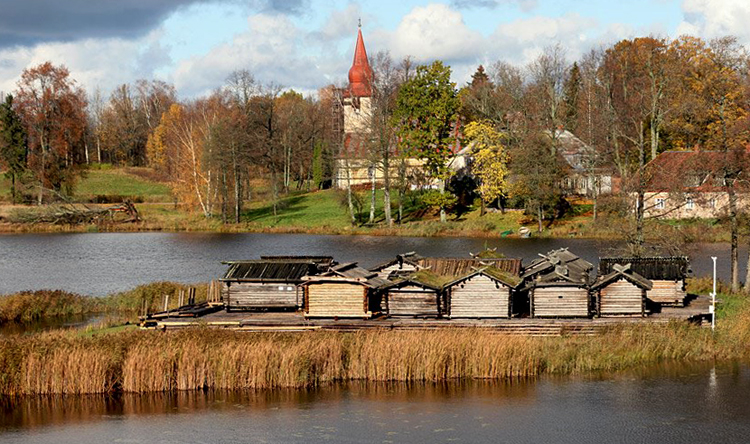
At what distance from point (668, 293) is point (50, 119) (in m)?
76.8

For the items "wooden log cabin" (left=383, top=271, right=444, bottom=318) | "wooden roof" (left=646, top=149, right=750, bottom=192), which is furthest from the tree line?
"wooden log cabin" (left=383, top=271, right=444, bottom=318)

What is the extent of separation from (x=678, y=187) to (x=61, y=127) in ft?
241

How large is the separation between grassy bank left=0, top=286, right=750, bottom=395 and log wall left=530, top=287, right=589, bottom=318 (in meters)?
2.20

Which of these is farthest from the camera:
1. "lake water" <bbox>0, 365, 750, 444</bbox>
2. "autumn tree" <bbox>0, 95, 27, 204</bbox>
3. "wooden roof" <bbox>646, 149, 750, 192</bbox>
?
"autumn tree" <bbox>0, 95, 27, 204</bbox>

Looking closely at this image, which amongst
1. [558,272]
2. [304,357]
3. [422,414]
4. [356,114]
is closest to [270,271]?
[304,357]

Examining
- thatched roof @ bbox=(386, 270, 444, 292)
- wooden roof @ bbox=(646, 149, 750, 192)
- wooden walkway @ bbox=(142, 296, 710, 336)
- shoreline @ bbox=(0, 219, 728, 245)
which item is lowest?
wooden walkway @ bbox=(142, 296, 710, 336)

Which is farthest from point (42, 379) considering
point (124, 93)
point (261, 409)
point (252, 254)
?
point (124, 93)

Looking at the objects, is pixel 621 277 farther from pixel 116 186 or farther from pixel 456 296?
pixel 116 186

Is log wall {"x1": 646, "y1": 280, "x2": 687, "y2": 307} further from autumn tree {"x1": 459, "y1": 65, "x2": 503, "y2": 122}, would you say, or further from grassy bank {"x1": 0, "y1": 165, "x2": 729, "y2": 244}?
autumn tree {"x1": 459, "y1": 65, "x2": 503, "y2": 122}

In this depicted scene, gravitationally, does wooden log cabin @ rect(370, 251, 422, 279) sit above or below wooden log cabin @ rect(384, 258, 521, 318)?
above

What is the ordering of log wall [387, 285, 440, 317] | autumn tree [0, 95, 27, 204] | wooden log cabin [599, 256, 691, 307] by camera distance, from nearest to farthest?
log wall [387, 285, 440, 317]
wooden log cabin [599, 256, 691, 307]
autumn tree [0, 95, 27, 204]

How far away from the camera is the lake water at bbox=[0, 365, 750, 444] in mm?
25391

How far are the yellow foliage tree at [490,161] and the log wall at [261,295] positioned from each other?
48069 mm

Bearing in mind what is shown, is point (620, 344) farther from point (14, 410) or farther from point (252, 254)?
point (252, 254)
